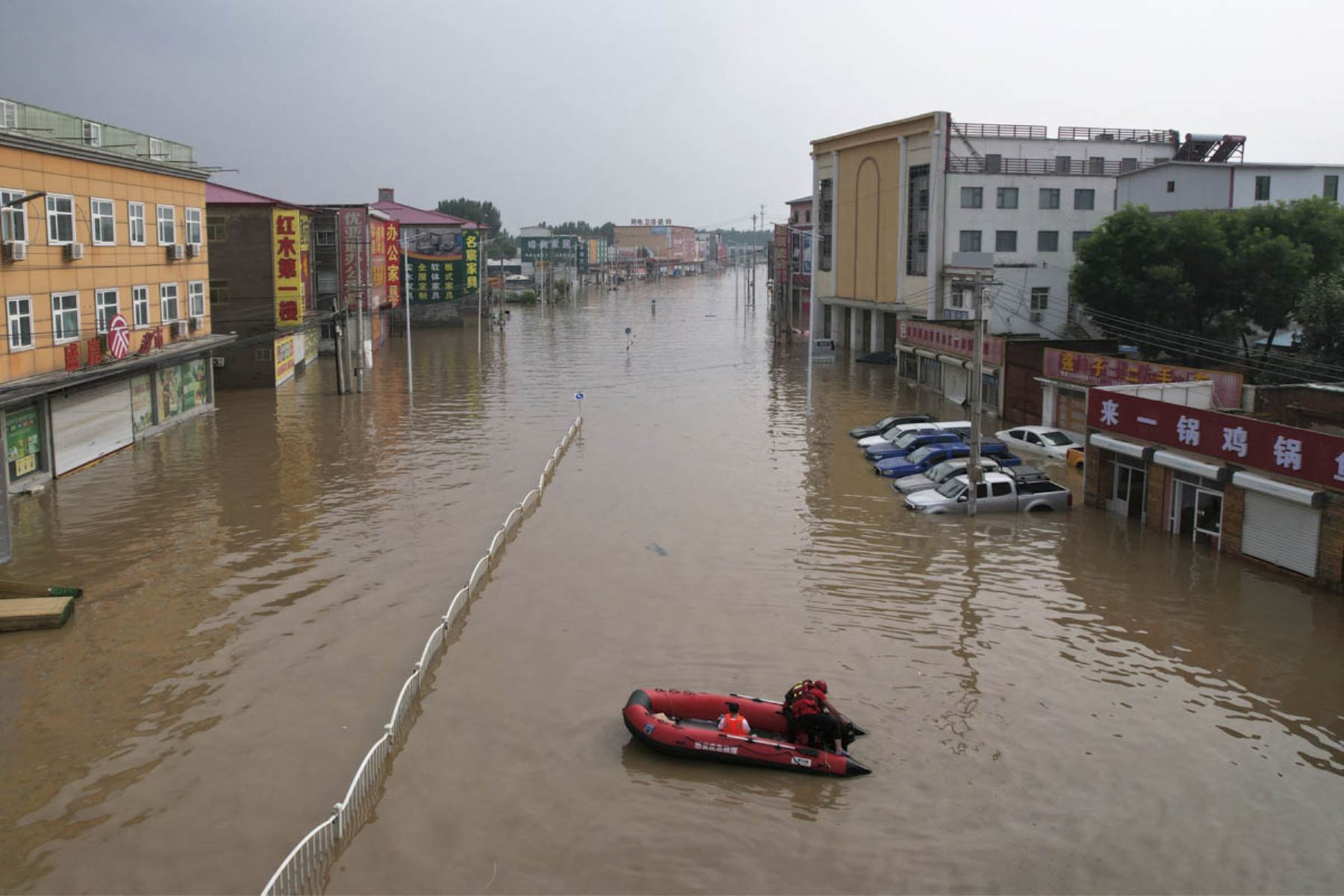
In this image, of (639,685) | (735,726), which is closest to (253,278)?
(639,685)

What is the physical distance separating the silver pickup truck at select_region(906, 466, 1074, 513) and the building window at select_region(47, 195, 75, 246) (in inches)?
879

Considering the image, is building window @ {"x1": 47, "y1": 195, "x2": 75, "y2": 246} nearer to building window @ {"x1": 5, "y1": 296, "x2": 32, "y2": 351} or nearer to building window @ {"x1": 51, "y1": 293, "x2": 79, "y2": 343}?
building window @ {"x1": 51, "y1": 293, "x2": 79, "y2": 343}

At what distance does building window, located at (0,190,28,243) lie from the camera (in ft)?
82.4

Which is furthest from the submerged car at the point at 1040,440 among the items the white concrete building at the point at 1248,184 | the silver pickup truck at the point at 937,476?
the white concrete building at the point at 1248,184

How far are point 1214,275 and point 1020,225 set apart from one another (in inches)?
548

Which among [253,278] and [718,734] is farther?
[253,278]

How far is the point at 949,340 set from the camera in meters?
44.2

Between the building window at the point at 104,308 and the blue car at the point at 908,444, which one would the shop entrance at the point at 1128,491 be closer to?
the blue car at the point at 908,444

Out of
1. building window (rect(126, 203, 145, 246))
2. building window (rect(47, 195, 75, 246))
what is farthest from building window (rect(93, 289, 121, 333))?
building window (rect(126, 203, 145, 246))

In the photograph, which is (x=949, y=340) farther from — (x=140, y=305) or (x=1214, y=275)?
(x=140, y=305)

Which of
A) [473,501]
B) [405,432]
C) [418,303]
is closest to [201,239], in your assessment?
[405,432]

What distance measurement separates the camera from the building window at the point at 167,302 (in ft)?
115

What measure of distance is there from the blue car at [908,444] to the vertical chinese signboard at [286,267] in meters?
26.5

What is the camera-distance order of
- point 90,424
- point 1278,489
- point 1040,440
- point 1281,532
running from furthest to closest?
point 1040,440, point 90,424, point 1281,532, point 1278,489
